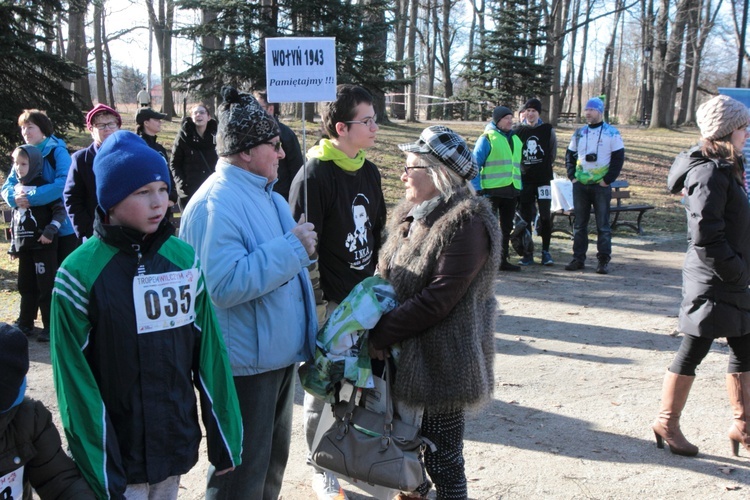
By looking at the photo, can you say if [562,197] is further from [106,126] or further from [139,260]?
[139,260]

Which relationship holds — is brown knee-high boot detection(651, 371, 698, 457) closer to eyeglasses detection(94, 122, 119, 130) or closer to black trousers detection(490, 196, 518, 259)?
eyeglasses detection(94, 122, 119, 130)

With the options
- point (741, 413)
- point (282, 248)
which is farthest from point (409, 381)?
point (741, 413)

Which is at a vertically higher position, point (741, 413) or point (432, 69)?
point (432, 69)

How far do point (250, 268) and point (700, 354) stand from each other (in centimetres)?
→ 283

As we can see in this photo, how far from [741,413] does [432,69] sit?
46.9 m

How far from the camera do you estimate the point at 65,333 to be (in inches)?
82.0

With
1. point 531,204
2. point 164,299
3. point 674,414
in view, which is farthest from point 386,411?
point 531,204

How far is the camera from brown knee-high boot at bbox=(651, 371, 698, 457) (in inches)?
158

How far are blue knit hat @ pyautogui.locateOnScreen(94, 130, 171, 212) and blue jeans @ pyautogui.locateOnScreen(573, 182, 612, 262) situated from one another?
7.45 metres

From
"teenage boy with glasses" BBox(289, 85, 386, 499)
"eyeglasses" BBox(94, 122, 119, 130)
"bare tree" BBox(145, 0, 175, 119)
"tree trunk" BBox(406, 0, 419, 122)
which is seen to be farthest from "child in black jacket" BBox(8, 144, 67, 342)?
"bare tree" BBox(145, 0, 175, 119)

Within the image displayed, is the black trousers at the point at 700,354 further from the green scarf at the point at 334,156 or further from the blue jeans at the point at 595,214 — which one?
the blue jeans at the point at 595,214

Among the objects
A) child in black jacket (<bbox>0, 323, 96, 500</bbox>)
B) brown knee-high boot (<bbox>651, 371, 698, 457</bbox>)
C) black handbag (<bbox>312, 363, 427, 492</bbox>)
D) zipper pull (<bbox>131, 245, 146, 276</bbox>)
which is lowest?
brown knee-high boot (<bbox>651, 371, 698, 457</bbox>)

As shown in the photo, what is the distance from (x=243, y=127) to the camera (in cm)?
265

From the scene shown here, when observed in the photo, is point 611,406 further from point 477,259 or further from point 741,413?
point 477,259
